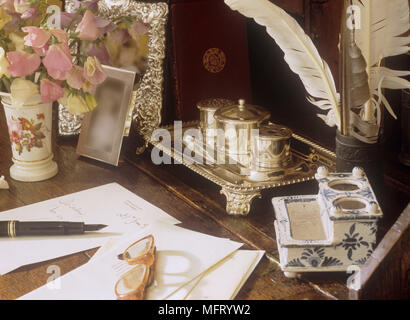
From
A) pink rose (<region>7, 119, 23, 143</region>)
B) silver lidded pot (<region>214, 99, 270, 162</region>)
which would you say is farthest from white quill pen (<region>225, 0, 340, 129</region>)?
pink rose (<region>7, 119, 23, 143</region>)

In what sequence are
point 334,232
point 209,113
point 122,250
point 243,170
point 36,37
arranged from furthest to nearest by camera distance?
1. point 209,113
2. point 243,170
3. point 36,37
4. point 122,250
5. point 334,232

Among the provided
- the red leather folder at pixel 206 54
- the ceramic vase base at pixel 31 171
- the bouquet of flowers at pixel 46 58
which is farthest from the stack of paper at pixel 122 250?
the red leather folder at pixel 206 54

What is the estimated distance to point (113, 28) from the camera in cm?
150

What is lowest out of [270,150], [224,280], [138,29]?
[224,280]

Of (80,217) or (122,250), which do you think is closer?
(122,250)

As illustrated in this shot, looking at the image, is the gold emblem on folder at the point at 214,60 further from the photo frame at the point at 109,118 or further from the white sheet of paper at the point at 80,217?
the white sheet of paper at the point at 80,217

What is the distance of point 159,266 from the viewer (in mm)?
1134

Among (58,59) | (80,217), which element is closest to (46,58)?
(58,59)

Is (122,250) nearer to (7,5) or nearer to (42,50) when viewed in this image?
(42,50)

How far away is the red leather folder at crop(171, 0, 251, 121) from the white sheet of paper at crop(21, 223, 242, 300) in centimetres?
46

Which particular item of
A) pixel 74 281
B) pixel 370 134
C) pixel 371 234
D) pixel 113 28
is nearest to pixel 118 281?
pixel 74 281

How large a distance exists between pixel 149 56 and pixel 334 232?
0.71 metres

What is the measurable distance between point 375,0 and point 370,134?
0.24 metres
